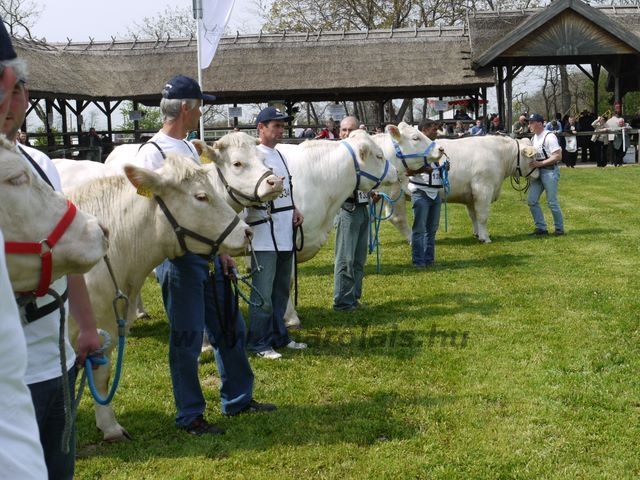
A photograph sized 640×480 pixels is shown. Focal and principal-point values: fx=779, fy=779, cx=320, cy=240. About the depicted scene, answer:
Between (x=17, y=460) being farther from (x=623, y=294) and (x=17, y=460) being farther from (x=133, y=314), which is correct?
(x=623, y=294)

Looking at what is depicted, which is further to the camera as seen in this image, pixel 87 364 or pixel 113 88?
pixel 113 88

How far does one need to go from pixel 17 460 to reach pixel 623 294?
867 centimetres

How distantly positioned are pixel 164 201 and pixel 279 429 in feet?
5.90

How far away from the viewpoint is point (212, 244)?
486cm

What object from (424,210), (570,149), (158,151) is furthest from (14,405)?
(570,149)

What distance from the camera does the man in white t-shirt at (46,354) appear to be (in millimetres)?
2770

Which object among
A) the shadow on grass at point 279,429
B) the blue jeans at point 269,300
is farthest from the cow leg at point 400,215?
the shadow on grass at point 279,429

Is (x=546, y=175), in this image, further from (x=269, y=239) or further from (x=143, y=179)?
(x=143, y=179)

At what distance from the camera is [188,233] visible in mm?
4766

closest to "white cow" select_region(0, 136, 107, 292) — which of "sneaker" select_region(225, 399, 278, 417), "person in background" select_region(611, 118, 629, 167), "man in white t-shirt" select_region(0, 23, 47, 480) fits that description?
"man in white t-shirt" select_region(0, 23, 47, 480)

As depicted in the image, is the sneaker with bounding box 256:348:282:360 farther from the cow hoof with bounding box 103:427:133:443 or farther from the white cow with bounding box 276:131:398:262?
the cow hoof with bounding box 103:427:133:443

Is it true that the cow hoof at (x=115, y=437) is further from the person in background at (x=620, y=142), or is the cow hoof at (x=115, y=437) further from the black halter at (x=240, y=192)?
the person in background at (x=620, y=142)

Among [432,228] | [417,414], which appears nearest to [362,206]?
[432,228]

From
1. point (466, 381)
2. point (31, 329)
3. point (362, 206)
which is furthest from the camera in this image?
point (362, 206)
